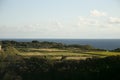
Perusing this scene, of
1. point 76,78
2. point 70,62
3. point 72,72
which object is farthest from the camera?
point 70,62

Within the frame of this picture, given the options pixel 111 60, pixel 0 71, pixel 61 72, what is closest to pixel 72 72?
pixel 61 72

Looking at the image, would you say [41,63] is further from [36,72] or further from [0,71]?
[0,71]

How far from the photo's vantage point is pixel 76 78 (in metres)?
15.4

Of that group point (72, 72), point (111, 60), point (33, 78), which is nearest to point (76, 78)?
point (72, 72)

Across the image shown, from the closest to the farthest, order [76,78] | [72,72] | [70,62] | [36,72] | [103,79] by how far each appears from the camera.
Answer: [103,79] → [76,78] → [72,72] → [36,72] → [70,62]

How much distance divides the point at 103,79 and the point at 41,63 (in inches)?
247

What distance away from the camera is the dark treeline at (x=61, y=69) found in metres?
15.3

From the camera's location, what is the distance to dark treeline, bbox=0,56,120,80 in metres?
15.3

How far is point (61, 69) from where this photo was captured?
57.4 feet

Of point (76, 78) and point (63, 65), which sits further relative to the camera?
point (63, 65)

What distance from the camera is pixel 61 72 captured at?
17.0 m

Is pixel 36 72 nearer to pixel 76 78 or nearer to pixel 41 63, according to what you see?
pixel 41 63

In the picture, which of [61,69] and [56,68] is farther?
[56,68]

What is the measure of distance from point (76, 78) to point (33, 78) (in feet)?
8.39
